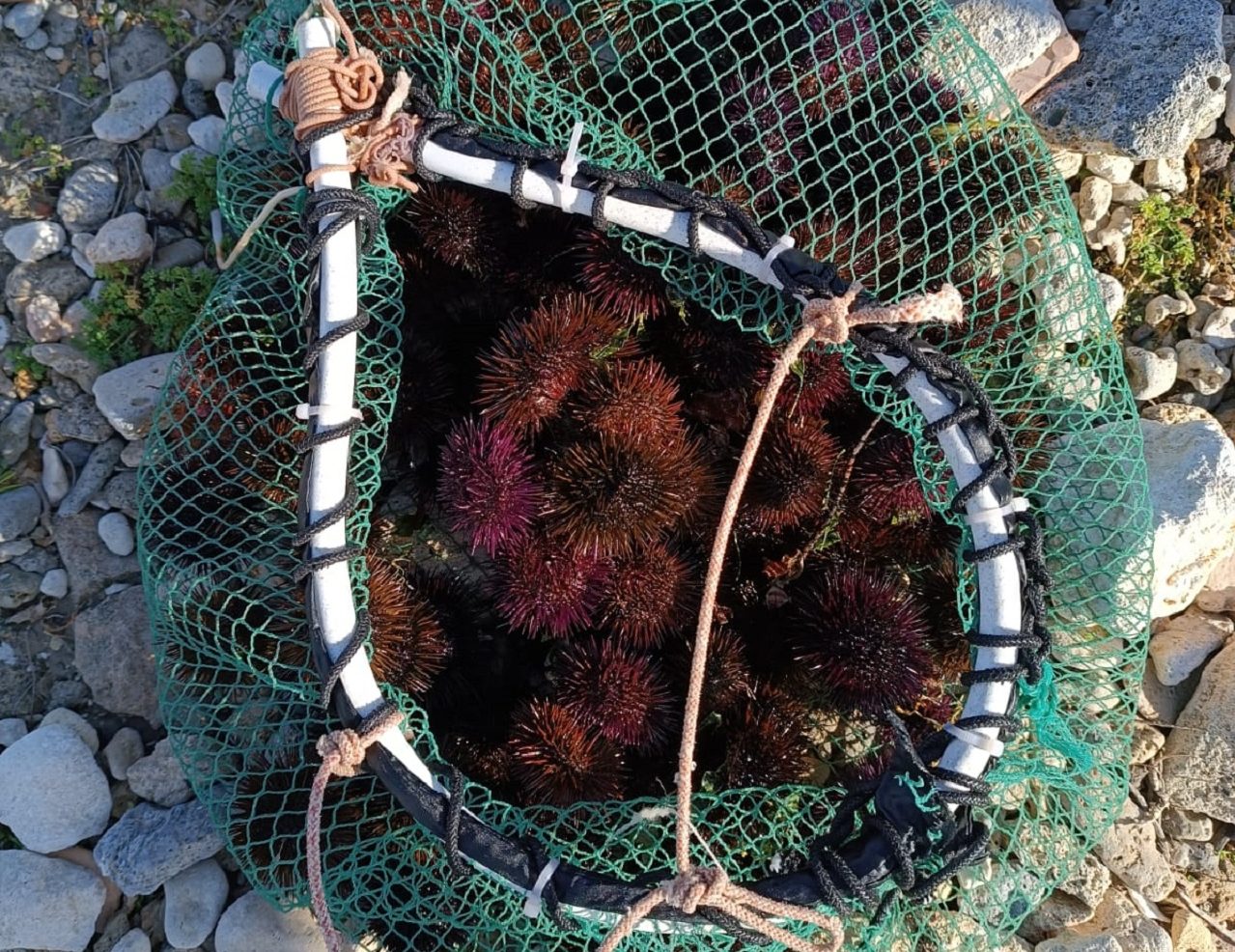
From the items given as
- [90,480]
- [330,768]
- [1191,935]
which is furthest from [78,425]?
[1191,935]

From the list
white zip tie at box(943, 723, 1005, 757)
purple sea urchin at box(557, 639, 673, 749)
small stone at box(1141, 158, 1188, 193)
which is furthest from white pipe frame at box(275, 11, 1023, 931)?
small stone at box(1141, 158, 1188, 193)

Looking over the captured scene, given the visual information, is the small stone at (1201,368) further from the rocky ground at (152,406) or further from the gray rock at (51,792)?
the gray rock at (51,792)

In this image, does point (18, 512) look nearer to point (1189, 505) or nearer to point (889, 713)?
point (889, 713)

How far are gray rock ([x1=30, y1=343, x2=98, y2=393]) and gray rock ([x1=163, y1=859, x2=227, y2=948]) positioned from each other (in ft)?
3.38

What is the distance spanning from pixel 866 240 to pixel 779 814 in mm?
953

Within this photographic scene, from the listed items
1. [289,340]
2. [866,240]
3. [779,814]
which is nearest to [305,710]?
[289,340]

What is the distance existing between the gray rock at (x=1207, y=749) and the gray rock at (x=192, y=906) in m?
1.84

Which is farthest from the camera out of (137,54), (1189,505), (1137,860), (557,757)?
(137,54)

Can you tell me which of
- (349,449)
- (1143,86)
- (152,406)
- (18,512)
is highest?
(1143,86)

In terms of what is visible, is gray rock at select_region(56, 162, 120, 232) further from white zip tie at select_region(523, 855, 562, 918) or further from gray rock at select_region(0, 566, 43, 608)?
white zip tie at select_region(523, 855, 562, 918)

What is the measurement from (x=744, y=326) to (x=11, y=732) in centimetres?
163

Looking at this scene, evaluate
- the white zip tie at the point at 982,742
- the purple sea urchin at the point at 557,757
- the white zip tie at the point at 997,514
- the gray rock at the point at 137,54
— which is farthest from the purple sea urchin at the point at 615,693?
the gray rock at the point at 137,54

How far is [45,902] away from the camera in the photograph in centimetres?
187

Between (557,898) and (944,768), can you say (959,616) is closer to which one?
(944,768)
